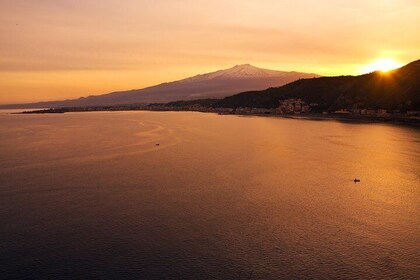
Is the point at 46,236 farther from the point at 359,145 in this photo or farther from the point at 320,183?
the point at 359,145

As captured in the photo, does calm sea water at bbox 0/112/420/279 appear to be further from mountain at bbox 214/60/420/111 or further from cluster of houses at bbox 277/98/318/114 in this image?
cluster of houses at bbox 277/98/318/114

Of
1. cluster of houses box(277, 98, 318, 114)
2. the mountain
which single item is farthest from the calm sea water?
cluster of houses box(277, 98, 318, 114)

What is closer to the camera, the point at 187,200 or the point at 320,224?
the point at 320,224

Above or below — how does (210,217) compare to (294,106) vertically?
above

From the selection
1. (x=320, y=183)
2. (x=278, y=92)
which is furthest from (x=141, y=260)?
(x=278, y=92)

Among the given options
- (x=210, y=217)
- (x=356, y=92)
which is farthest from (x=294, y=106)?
(x=210, y=217)

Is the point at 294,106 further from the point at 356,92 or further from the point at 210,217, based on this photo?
the point at 210,217
